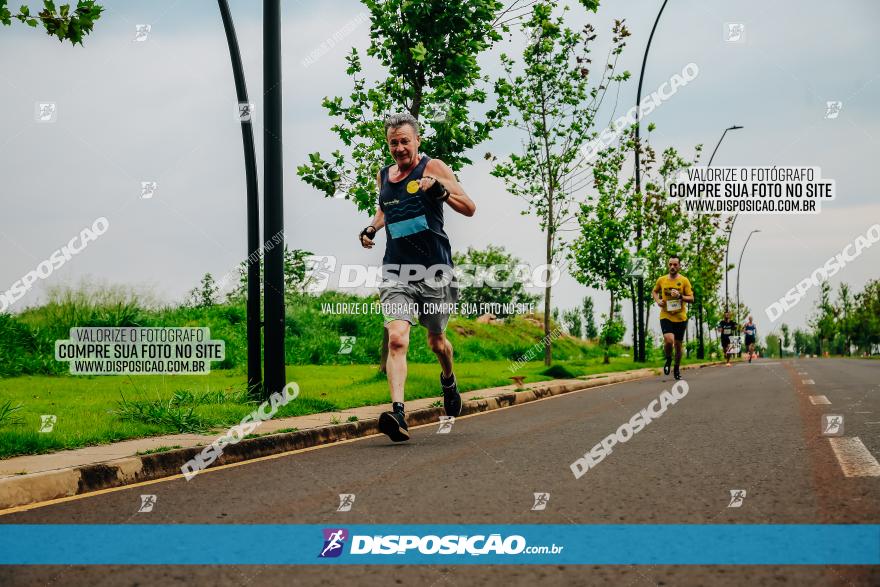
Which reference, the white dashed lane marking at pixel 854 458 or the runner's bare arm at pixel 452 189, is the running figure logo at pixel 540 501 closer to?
the white dashed lane marking at pixel 854 458

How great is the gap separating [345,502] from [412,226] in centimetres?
299

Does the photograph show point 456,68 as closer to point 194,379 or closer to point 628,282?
point 194,379

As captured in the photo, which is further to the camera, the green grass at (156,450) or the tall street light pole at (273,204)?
the tall street light pole at (273,204)

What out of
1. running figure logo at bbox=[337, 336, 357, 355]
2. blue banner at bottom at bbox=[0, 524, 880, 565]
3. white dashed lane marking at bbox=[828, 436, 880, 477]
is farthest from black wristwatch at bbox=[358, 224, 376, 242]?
running figure logo at bbox=[337, 336, 357, 355]

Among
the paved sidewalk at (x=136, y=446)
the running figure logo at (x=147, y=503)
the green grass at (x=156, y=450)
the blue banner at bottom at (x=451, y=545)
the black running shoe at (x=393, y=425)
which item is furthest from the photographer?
the black running shoe at (x=393, y=425)

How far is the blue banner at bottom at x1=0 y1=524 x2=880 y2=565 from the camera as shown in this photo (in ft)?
10.8

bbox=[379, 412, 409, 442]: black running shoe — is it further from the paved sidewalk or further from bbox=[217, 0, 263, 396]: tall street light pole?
bbox=[217, 0, 263, 396]: tall street light pole

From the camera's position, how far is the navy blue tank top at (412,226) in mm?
6879

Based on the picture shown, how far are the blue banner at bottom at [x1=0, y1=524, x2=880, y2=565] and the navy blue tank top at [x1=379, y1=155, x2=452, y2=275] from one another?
3.40 meters

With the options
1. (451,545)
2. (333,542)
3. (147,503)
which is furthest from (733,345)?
(333,542)

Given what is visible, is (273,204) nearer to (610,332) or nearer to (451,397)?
(451,397)

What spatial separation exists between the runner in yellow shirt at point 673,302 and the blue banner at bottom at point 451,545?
1228 cm

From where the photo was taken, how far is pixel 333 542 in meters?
3.58

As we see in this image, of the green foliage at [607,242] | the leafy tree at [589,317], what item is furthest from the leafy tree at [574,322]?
the green foliage at [607,242]
